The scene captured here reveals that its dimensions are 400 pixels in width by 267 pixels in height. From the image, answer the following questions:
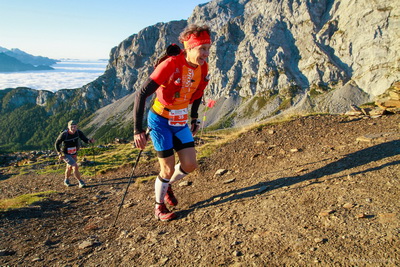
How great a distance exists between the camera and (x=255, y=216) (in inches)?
207

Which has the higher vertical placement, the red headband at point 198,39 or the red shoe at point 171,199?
the red headband at point 198,39

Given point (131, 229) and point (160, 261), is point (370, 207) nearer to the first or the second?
→ point (160, 261)

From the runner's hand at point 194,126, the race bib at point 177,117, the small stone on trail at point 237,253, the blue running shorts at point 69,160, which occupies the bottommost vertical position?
the blue running shorts at point 69,160

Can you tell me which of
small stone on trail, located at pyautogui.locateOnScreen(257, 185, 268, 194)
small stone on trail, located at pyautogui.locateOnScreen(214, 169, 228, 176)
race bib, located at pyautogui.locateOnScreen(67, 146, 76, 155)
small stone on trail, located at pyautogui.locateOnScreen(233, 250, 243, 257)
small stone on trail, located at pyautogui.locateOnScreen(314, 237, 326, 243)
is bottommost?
race bib, located at pyautogui.locateOnScreen(67, 146, 76, 155)

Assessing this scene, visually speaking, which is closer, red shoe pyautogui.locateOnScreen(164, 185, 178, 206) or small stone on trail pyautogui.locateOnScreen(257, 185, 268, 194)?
small stone on trail pyautogui.locateOnScreen(257, 185, 268, 194)

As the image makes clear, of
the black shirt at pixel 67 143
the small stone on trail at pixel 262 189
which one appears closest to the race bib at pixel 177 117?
the small stone on trail at pixel 262 189

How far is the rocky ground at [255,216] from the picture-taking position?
3947 millimetres

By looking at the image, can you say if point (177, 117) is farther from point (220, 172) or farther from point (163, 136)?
point (220, 172)

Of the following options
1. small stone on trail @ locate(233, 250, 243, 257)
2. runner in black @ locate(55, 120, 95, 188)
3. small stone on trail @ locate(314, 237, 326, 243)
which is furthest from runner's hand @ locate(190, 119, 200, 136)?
runner in black @ locate(55, 120, 95, 188)

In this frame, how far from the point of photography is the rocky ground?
3947 millimetres

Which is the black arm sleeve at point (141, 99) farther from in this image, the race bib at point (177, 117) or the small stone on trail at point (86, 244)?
the small stone on trail at point (86, 244)

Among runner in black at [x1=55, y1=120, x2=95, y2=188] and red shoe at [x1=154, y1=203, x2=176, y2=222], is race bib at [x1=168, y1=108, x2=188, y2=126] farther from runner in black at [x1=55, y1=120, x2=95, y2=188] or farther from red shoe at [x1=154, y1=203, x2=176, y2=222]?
runner in black at [x1=55, y1=120, x2=95, y2=188]

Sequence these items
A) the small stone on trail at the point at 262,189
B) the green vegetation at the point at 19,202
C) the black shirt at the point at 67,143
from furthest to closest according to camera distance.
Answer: the black shirt at the point at 67,143 < the green vegetation at the point at 19,202 < the small stone on trail at the point at 262,189

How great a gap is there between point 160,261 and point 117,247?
4.39 ft
